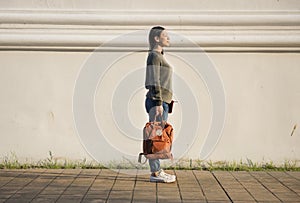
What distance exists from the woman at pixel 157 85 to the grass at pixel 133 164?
2.95ft

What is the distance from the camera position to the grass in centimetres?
739

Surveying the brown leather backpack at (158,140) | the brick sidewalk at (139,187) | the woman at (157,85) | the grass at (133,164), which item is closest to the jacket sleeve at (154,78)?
the woman at (157,85)

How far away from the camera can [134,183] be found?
6.45m

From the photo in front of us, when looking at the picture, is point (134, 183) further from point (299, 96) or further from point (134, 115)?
point (299, 96)

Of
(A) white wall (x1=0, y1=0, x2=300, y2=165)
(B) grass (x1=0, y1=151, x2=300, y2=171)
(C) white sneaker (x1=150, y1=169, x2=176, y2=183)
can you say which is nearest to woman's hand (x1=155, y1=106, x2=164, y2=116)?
(C) white sneaker (x1=150, y1=169, x2=176, y2=183)

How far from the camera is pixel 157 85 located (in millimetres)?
6367

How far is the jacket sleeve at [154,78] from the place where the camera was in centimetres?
637

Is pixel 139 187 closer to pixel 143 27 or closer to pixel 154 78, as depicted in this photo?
pixel 154 78

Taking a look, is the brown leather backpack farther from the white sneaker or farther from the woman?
the white sneaker

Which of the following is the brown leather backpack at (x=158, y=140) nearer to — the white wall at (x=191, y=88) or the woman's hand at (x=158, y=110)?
the woman's hand at (x=158, y=110)

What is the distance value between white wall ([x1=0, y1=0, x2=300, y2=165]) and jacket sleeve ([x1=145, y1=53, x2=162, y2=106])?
1.04m

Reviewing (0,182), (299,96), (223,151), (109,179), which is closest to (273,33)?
(299,96)

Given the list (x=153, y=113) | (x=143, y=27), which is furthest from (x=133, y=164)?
(x=143, y=27)

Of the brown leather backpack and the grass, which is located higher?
the brown leather backpack
